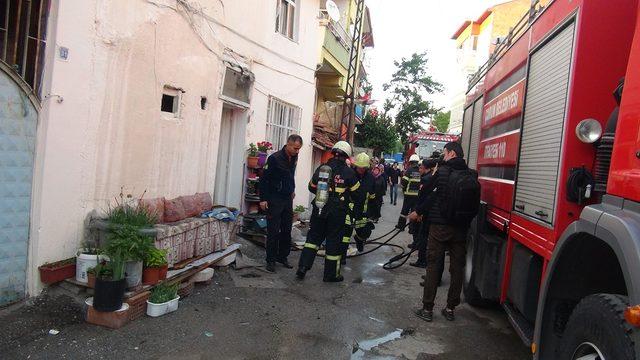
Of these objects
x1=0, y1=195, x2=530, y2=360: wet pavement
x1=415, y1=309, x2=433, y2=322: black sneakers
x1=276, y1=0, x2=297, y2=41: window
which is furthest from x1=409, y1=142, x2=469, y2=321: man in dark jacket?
x1=276, y1=0, x2=297, y2=41: window

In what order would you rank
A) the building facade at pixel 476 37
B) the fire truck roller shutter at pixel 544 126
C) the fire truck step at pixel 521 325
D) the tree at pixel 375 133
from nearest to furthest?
1. the fire truck roller shutter at pixel 544 126
2. the fire truck step at pixel 521 325
3. the tree at pixel 375 133
4. the building facade at pixel 476 37

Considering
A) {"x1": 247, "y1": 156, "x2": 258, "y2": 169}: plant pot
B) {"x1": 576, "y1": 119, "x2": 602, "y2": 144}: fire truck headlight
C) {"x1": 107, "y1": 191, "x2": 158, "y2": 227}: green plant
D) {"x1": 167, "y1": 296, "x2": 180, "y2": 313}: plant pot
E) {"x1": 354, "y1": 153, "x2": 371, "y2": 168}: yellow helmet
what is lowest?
{"x1": 167, "y1": 296, "x2": 180, "y2": 313}: plant pot

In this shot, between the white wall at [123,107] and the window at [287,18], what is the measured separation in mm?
1683

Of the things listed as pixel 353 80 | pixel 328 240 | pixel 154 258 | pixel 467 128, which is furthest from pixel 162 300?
pixel 353 80

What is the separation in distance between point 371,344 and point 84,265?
2.81 meters

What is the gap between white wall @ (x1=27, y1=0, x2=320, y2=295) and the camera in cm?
455

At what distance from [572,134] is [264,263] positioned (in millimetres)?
4974

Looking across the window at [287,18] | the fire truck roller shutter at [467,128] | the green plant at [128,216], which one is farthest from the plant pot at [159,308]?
the window at [287,18]

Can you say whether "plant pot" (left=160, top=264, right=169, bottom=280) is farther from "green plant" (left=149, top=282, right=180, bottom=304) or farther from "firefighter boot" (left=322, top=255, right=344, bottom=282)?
"firefighter boot" (left=322, top=255, right=344, bottom=282)

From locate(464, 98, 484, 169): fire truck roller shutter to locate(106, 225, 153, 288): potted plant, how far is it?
4264 millimetres

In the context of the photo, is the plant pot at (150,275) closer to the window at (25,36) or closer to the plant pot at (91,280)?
the plant pot at (91,280)

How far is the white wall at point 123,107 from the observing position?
4.55 m

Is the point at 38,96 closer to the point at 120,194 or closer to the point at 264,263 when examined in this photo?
the point at 120,194

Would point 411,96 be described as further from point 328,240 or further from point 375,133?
point 328,240
